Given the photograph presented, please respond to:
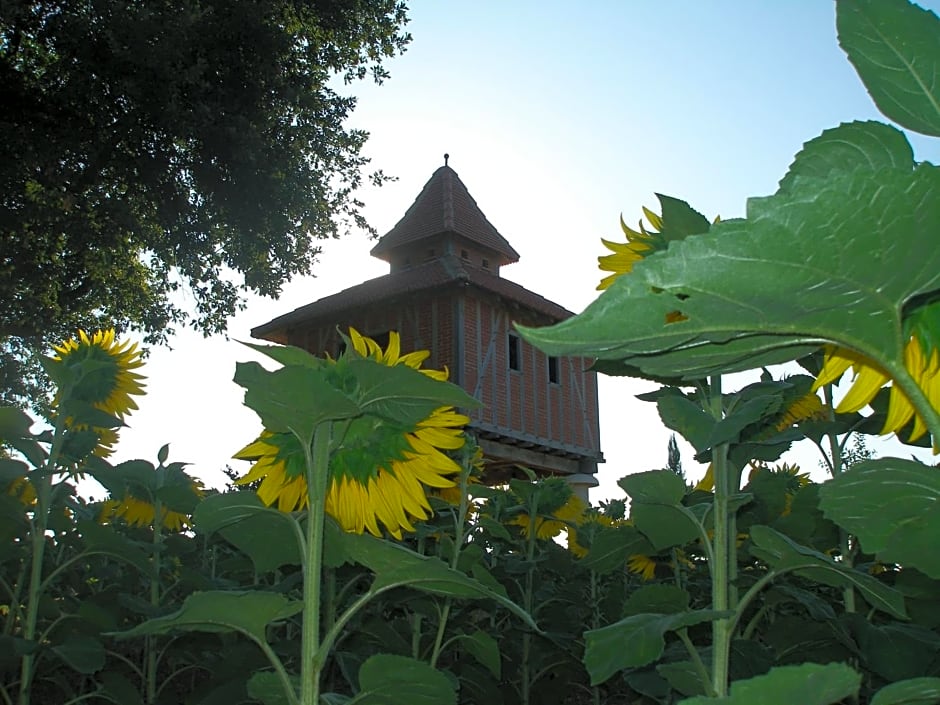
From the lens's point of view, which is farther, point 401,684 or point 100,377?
point 100,377

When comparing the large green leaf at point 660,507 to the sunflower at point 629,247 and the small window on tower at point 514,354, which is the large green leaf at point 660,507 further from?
the small window on tower at point 514,354

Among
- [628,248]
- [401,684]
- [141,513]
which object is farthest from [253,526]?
[141,513]

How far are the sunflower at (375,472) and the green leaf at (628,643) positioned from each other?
12.3 inches

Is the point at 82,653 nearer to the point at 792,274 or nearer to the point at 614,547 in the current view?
the point at 614,547

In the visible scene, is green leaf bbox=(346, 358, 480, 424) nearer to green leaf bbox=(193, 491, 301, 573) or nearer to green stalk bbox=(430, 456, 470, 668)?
green leaf bbox=(193, 491, 301, 573)

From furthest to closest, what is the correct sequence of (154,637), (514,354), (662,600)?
1. (514,354)
2. (154,637)
3. (662,600)

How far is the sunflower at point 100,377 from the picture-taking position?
8.42 ft

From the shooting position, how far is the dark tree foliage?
14586mm

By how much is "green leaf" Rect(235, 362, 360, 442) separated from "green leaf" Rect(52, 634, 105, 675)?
1.53 meters

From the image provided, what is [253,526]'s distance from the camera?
4.65 feet

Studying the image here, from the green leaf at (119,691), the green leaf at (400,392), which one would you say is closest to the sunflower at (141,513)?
the green leaf at (119,691)

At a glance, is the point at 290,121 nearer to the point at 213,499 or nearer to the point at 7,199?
the point at 7,199

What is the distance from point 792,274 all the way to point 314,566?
34.1 inches

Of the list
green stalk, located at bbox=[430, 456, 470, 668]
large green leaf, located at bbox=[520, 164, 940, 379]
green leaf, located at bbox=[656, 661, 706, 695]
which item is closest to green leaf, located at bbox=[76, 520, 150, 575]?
green stalk, located at bbox=[430, 456, 470, 668]
